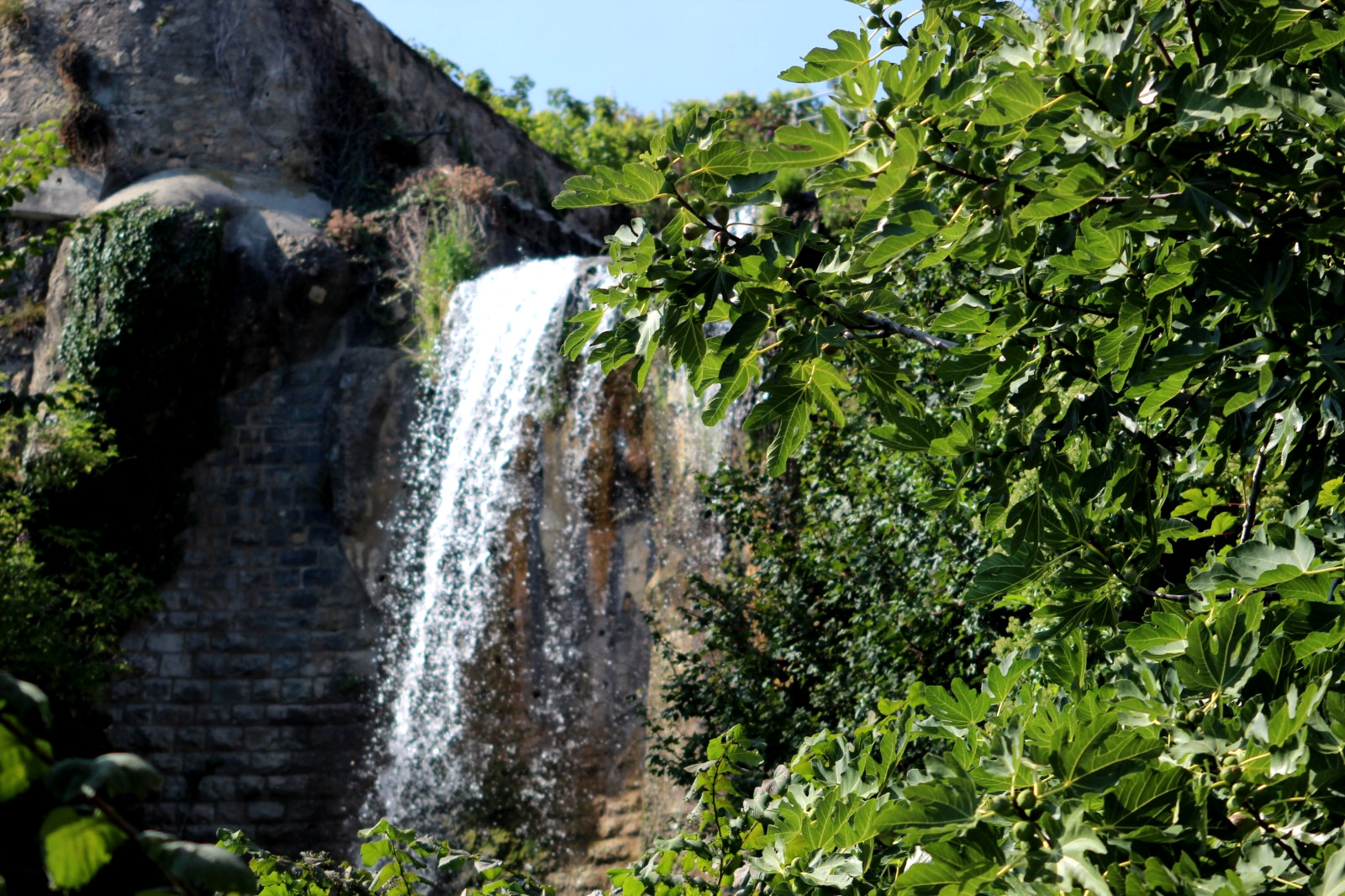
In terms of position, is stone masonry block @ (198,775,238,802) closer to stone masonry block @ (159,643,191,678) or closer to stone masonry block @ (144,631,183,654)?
stone masonry block @ (159,643,191,678)

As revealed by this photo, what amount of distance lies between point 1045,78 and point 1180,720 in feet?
3.44

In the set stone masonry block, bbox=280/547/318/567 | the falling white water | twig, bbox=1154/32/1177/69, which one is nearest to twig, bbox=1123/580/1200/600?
twig, bbox=1154/32/1177/69

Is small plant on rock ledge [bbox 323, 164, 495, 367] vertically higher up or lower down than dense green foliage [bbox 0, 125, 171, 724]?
higher up

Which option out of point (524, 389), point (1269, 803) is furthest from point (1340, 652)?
point (524, 389)

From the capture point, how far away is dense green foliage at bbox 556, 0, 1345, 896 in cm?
152

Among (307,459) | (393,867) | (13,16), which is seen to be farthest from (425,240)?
(393,867)

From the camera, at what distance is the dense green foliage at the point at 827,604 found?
17.7ft

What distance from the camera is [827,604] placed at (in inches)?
237

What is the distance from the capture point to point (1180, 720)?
1.70m

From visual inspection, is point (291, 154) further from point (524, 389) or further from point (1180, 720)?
point (1180, 720)

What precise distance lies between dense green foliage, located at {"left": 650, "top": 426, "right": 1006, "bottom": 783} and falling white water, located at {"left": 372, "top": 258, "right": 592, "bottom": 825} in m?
3.09

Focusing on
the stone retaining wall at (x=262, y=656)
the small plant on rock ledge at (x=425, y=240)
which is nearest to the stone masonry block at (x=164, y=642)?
the stone retaining wall at (x=262, y=656)

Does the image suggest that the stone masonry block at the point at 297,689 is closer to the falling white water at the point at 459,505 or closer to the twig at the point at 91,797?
the falling white water at the point at 459,505

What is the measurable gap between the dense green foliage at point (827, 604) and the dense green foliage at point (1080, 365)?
9.82ft
